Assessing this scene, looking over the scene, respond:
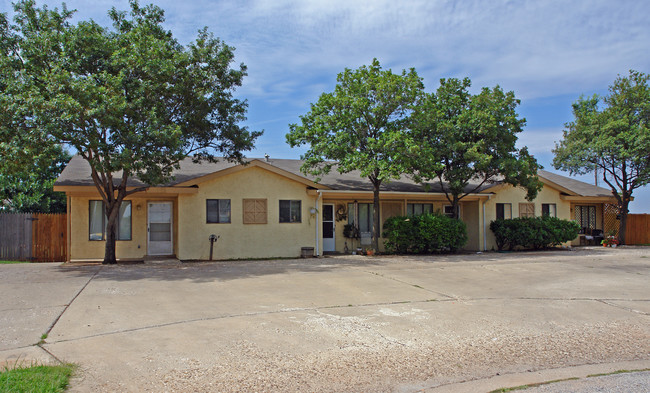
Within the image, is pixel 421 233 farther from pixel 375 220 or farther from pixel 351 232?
pixel 351 232

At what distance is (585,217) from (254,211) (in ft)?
59.5

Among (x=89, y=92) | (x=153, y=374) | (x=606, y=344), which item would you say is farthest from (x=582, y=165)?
(x=153, y=374)

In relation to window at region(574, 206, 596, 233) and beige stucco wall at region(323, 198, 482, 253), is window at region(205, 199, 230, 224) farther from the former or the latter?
window at region(574, 206, 596, 233)

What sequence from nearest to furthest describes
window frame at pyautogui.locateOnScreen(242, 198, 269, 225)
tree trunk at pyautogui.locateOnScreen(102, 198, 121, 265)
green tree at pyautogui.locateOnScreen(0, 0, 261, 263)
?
1. green tree at pyautogui.locateOnScreen(0, 0, 261, 263)
2. tree trunk at pyautogui.locateOnScreen(102, 198, 121, 265)
3. window frame at pyautogui.locateOnScreen(242, 198, 269, 225)

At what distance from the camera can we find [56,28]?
43.5 ft

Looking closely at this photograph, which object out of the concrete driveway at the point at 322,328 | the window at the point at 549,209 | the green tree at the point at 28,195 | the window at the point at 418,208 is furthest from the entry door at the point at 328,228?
the green tree at the point at 28,195

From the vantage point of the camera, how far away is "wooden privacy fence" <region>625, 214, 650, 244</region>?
25.2 meters

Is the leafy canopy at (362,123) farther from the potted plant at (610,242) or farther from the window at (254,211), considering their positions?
the potted plant at (610,242)

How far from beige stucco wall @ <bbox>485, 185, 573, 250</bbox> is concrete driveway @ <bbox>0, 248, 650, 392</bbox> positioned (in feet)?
29.4

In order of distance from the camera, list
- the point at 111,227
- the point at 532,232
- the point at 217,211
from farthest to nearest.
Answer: the point at 532,232 → the point at 217,211 → the point at 111,227

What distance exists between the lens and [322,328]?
273 inches

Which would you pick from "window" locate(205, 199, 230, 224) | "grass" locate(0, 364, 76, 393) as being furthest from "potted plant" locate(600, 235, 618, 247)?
"grass" locate(0, 364, 76, 393)

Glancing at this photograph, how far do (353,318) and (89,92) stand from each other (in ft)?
27.7

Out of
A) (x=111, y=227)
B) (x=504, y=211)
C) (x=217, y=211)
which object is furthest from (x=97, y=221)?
(x=504, y=211)
